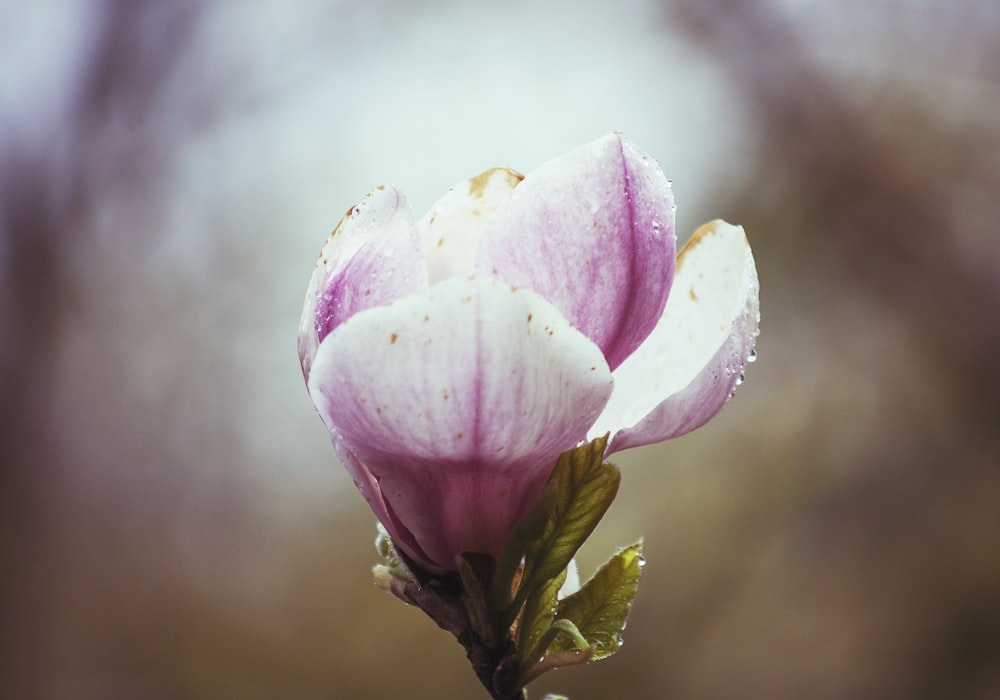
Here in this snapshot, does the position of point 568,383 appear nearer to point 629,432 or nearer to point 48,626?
point 629,432

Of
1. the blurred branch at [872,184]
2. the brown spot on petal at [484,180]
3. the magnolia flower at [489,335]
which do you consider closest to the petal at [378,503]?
the magnolia flower at [489,335]

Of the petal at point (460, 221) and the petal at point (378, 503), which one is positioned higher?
the petal at point (460, 221)

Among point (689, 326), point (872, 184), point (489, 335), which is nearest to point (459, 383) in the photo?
point (489, 335)

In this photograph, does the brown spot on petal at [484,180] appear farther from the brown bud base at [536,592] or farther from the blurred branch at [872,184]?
the blurred branch at [872,184]

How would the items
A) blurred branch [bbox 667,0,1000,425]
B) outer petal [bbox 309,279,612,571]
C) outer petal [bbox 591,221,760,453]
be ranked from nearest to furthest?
outer petal [bbox 309,279,612,571] < outer petal [bbox 591,221,760,453] < blurred branch [bbox 667,0,1000,425]

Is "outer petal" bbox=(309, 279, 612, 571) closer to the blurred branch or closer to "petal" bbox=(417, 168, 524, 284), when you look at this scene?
"petal" bbox=(417, 168, 524, 284)

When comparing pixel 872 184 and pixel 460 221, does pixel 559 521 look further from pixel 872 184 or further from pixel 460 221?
pixel 872 184

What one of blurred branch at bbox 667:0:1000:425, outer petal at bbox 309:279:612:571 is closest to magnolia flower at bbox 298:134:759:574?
outer petal at bbox 309:279:612:571
